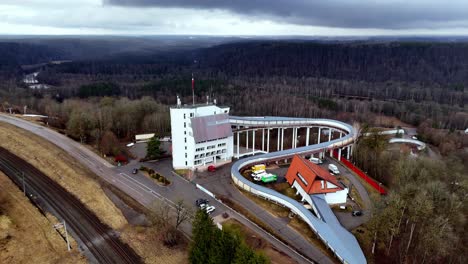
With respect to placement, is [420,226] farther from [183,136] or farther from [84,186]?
[84,186]

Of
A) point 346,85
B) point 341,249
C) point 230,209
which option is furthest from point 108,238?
point 346,85

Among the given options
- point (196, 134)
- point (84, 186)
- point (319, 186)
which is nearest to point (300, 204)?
point (319, 186)

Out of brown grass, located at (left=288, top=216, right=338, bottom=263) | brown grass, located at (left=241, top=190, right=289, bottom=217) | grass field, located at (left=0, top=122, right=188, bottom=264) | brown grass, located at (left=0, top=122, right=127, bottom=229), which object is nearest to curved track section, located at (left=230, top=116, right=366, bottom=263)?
brown grass, located at (left=288, top=216, right=338, bottom=263)

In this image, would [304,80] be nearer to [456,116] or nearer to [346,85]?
[346,85]

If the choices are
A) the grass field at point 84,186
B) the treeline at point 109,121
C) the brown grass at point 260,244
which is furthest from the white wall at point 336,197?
the treeline at point 109,121

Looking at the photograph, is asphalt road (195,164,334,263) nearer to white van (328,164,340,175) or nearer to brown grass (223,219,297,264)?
brown grass (223,219,297,264)

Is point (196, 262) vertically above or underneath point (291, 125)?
underneath

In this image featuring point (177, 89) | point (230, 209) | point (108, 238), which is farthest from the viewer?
point (177, 89)
